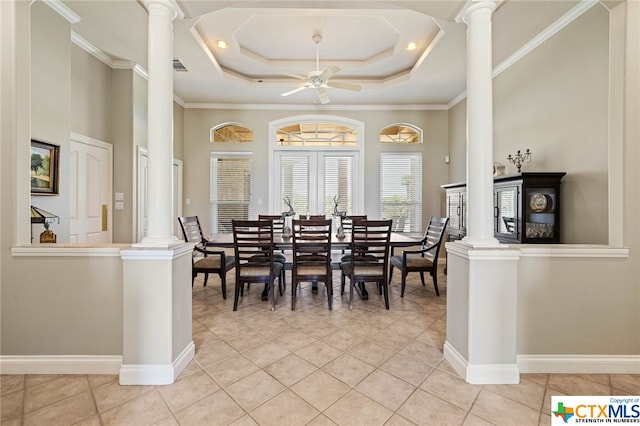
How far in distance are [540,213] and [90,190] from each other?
5504 mm

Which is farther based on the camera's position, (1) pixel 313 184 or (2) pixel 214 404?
(1) pixel 313 184

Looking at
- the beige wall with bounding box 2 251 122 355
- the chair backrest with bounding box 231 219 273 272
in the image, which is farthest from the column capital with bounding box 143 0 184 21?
the chair backrest with bounding box 231 219 273 272

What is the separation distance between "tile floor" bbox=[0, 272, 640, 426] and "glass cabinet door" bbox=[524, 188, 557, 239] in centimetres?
148

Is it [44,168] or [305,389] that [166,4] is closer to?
[44,168]

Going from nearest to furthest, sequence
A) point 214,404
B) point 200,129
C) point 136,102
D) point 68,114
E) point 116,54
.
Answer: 1. point 214,404
2. point 68,114
3. point 116,54
4. point 136,102
5. point 200,129

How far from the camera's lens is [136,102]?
4.41 meters

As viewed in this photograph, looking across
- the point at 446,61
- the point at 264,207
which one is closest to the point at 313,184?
the point at 264,207

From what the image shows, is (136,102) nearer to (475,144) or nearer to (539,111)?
(475,144)

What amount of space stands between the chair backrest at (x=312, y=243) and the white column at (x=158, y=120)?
139 cm

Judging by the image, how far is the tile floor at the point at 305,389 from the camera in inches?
66.9

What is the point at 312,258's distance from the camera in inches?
141

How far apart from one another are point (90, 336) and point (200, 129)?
4.81 meters

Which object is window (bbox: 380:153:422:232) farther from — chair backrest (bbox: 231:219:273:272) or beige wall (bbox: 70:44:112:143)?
beige wall (bbox: 70:44:112:143)

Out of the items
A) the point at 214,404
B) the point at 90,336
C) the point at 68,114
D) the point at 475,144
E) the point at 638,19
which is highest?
the point at 638,19
